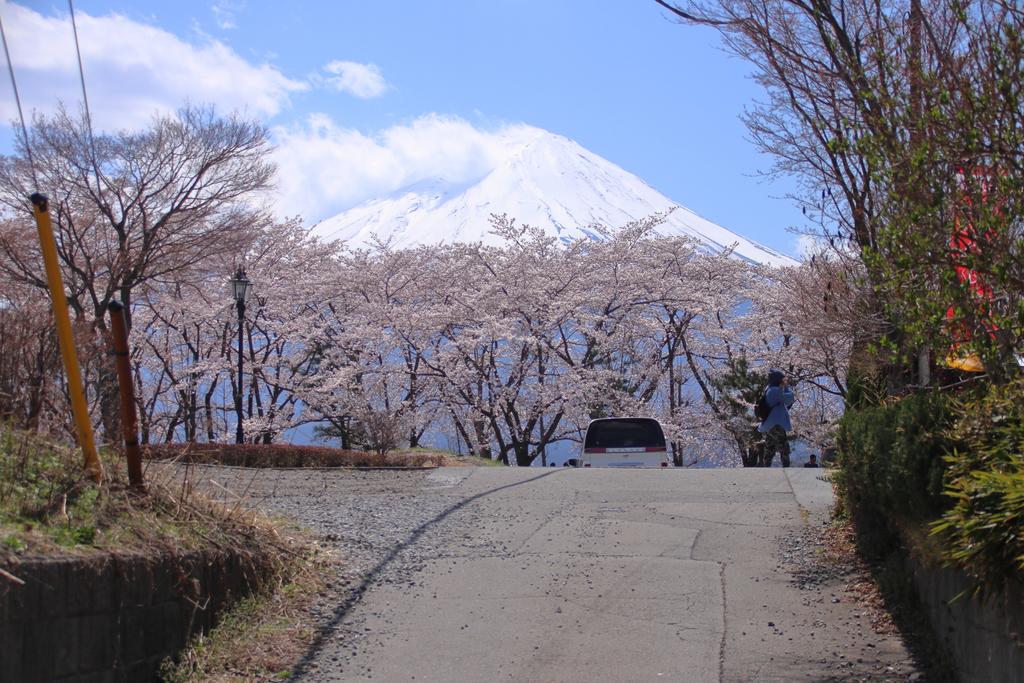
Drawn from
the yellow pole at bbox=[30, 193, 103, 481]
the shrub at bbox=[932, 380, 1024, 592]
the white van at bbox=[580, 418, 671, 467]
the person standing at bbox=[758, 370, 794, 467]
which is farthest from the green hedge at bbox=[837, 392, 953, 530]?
the white van at bbox=[580, 418, 671, 467]

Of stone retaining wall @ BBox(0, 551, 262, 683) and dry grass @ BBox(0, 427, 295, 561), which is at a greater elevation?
dry grass @ BBox(0, 427, 295, 561)

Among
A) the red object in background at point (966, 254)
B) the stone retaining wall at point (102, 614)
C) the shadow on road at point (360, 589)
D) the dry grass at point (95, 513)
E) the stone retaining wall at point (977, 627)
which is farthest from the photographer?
the shadow on road at point (360, 589)

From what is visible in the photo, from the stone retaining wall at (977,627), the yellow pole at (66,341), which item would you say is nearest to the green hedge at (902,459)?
the stone retaining wall at (977,627)

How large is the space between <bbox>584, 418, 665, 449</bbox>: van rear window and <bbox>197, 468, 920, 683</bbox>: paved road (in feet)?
20.5

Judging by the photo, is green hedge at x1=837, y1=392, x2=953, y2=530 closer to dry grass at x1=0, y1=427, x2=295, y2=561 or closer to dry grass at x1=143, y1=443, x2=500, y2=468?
dry grass at x1=0, y1=427, x2=295, y2=561

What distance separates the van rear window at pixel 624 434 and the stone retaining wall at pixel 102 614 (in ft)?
40.2

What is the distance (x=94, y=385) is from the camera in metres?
13.0

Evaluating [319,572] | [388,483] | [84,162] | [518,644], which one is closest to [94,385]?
[388,483]

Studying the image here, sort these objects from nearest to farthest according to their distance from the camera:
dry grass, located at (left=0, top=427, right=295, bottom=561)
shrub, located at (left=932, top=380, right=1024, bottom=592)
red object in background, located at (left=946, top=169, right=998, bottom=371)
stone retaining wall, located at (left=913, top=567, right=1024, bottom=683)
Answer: shrub, located at (left=932, top=380, right=1024, bottom=592)
stone retaining wall, located at (left=913, top=567, right=1024, bottom=683)
dry grass, located at (left=0, top=427, right=295, bottom=561)
red object in background, located at (left=946, top=169, right=998, bottom=371)

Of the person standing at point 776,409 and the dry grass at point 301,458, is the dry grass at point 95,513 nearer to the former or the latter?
the dry grass at point 301,458

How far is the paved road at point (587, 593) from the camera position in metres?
6.04

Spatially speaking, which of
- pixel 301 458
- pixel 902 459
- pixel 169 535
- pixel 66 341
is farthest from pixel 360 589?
pixel 301 458

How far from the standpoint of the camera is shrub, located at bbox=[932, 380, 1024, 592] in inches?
158

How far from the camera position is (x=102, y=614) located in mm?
5098
